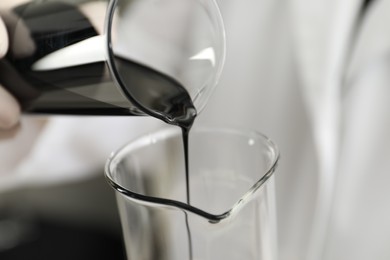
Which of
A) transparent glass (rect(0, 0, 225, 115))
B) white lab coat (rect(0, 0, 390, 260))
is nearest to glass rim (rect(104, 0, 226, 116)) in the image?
transparent glass (rect(0, 0, 225, 115))

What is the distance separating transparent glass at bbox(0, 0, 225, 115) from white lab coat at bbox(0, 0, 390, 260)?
194 millimetres

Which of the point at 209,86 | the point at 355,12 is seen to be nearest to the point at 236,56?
the point at 355,12

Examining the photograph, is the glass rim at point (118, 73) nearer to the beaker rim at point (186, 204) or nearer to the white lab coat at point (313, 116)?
the beaker rim at point (186, 204)

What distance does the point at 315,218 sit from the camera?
24.0 inches

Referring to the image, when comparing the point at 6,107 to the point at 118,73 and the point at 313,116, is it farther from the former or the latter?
the point at 313,116

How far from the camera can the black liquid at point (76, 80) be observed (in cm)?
35

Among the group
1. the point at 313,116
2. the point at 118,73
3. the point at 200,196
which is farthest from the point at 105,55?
the point at 313,116

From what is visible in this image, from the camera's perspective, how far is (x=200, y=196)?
0.40m

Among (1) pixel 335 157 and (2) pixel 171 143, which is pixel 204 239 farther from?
(1) pixel 335 157

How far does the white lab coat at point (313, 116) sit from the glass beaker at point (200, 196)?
22 cm

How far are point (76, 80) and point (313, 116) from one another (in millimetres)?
296

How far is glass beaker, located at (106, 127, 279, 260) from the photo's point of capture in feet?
1.05

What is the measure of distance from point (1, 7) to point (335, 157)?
366mm

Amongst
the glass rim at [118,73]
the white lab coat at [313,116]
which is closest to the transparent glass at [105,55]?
the glass rim at [118,73]
